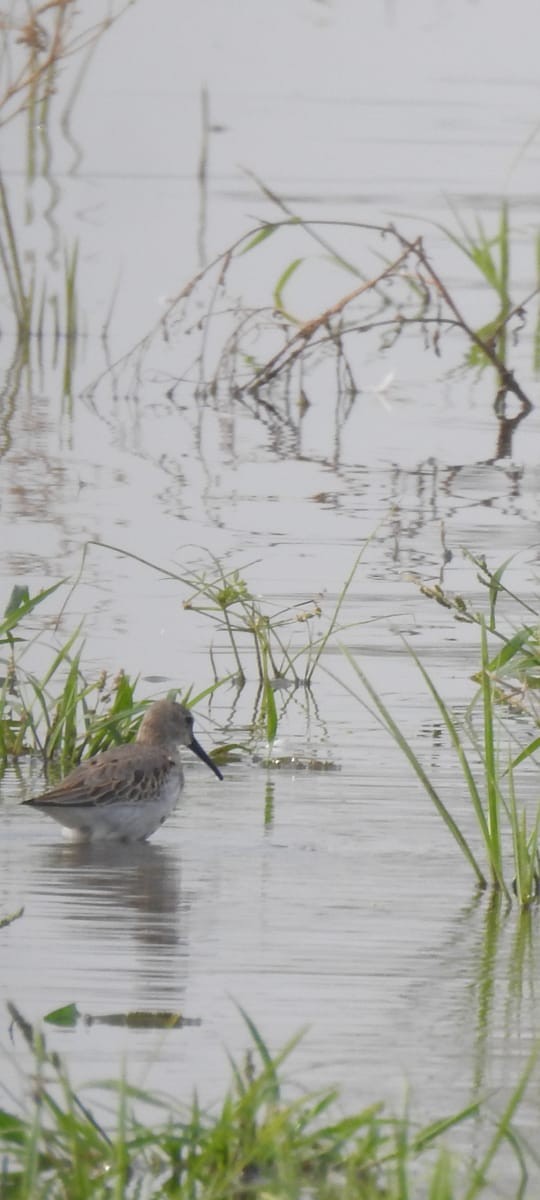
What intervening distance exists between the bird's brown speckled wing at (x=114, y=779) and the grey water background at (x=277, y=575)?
16 cm

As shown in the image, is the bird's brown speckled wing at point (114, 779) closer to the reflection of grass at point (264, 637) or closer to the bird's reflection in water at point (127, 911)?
the bird's reflection in water at point (127, 911)

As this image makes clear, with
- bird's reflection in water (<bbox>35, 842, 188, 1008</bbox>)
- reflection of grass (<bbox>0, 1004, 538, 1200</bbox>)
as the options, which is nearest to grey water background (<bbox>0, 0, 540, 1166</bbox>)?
bird's reflection in water (<bbox>35, 842, 188, 1008</bbox>)

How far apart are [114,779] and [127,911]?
707mm

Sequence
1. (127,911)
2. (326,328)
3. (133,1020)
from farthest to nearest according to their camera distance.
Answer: (326,328)
(127,911)
(133,1020)

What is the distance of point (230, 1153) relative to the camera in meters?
3.79

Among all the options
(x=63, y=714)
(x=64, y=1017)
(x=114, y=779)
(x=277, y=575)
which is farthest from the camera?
(x=277, y=575)

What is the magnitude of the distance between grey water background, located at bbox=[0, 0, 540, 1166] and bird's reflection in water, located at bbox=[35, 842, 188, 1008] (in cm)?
1

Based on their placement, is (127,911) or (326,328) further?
(326,328)

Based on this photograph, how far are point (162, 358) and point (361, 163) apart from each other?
6.29m

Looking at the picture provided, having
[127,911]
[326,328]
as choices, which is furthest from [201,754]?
[326,328]

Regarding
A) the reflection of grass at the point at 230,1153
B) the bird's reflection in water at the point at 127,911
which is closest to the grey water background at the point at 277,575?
the bird's reflection in water at the point at 127,911

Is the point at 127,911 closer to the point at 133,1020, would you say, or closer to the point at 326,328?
the point at 133,1020

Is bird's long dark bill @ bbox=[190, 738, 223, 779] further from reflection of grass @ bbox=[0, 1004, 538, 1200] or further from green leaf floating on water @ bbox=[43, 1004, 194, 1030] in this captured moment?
reflection of grass @ bbox=[0, 1004, 538, 1200]

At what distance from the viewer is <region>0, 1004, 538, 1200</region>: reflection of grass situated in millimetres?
3629
